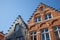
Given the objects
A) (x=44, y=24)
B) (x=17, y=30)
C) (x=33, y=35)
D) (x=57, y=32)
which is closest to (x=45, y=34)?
(x=44, y=24)

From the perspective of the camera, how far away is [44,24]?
17953mm

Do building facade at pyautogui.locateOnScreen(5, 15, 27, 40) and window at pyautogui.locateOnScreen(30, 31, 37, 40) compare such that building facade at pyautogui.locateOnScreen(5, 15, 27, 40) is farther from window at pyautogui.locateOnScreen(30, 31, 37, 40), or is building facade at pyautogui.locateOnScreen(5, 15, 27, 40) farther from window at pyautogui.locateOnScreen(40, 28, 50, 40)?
window at pyautogui.locateOnScreen(40, 28, 50, 40)

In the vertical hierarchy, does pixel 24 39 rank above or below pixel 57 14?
below

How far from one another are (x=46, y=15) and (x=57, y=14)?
6.78 feet

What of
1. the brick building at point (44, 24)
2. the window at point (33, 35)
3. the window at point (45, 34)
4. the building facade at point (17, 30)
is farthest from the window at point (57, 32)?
the building facade at point (17, 30)

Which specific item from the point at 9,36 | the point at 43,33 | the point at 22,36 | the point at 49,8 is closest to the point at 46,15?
the point at 49,8

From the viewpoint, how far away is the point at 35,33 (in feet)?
60.0

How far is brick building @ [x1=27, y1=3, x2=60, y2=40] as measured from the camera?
16686 millimetres

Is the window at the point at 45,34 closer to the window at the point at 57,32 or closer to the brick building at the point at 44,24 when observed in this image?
the brick building at the point at 44,24

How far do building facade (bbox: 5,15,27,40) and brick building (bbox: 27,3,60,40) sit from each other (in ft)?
3.80

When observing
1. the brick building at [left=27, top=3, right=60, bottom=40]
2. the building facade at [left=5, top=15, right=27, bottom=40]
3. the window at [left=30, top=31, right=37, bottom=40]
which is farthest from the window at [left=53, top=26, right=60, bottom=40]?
the building facade at [left=5, top=15, right=27, bottom=40]

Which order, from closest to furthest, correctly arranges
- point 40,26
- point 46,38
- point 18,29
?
point 46,38, point 40,26, point 18,29

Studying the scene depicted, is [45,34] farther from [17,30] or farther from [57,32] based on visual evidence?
[17,30]

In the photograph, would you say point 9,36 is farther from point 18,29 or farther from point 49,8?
point 49,8
